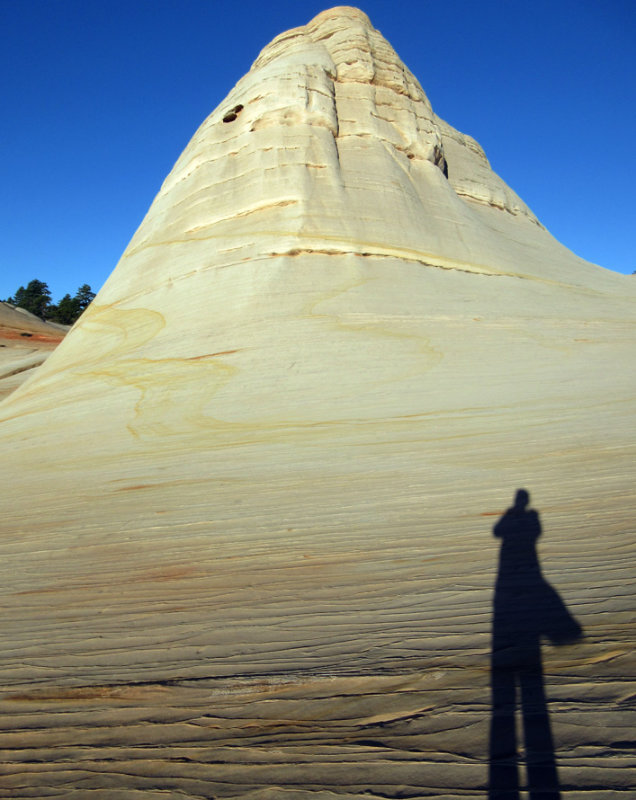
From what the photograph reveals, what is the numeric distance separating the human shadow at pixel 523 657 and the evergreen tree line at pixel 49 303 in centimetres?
3860

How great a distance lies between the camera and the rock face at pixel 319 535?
3.76ft

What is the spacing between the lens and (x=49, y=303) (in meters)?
44.3

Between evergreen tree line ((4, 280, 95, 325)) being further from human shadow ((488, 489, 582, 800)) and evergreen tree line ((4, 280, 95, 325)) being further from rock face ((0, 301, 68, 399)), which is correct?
human shadow ((488, 489, 582, 800))

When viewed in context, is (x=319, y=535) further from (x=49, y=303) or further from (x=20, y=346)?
(x=49, y=303)

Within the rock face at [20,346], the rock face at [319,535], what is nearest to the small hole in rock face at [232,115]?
the rock face at [319,535]

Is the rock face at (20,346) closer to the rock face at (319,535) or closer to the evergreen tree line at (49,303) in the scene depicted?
the rock face at (319,535)

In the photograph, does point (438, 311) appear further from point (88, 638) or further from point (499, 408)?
point (88, 638)

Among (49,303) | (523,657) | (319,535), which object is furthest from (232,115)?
(49,303)

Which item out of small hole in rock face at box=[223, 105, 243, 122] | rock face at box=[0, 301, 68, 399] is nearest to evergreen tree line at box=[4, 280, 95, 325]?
rock face at box=[0, 301, 68, 399]

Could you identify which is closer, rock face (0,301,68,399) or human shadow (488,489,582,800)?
human shadow (488,489,582,800)

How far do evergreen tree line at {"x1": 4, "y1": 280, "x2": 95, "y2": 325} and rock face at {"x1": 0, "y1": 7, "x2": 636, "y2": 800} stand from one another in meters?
34.0

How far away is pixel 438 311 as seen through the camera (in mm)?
5402

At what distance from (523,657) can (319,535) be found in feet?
3.10

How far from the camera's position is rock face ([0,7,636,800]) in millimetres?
1145
